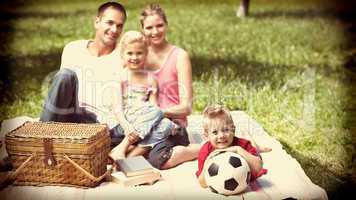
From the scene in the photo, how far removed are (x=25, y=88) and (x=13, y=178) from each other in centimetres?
54

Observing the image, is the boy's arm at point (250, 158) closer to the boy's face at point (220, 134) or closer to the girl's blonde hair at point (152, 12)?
the boy's face at point (220, 134)

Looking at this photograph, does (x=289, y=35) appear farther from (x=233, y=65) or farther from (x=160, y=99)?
(x=160, y=99)

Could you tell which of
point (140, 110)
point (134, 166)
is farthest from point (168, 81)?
point (134, 166)

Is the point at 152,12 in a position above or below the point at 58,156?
above

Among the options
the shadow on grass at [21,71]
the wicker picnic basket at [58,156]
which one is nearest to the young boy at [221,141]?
the wicker picnic basket at [58,156]

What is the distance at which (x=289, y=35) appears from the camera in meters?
3.12

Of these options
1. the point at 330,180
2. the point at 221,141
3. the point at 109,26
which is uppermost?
the point at 109,26

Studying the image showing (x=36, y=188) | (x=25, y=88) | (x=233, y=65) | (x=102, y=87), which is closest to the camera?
(x=36, y=188)

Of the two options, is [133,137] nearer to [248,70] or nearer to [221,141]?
[221,141]

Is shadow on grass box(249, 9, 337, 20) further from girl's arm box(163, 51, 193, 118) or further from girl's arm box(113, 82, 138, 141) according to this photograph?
girl's arm box(113, 82, 138, 141)

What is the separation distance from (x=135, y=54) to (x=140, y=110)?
0.22 m

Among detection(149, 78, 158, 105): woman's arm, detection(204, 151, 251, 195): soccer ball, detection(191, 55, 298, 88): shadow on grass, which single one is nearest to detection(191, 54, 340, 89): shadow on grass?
detection(191, 55, 298, 88): shadow on grass

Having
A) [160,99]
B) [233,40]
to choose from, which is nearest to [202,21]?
[233,40]

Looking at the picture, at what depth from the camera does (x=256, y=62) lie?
3117 mm
